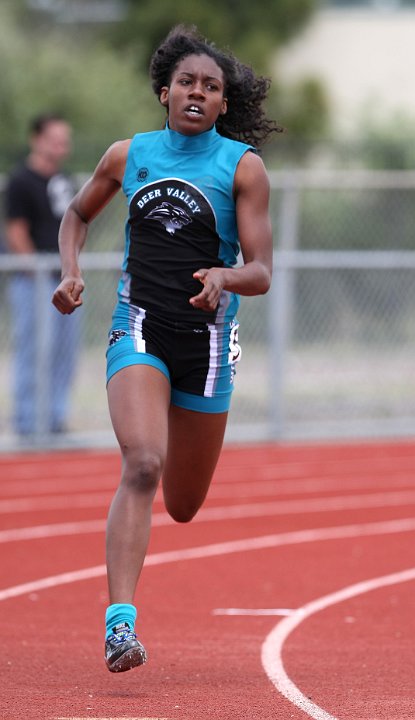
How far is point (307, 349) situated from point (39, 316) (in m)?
3.02

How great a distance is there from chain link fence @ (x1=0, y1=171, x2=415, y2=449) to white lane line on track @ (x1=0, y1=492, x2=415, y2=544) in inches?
123

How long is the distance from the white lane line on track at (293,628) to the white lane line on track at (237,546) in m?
1.18

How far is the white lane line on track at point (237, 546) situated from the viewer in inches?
293

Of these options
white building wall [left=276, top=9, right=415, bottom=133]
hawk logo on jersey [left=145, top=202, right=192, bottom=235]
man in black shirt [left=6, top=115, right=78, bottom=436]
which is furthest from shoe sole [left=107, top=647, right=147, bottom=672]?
white building wall [left=276, top=9, right=415, bottom=133]

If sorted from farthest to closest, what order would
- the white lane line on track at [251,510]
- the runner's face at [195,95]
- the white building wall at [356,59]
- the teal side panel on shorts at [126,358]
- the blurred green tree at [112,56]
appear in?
1. the white building wall at [356,59]
2. the blurred green tree at [112,56]
3. the white lane line on track at [251,510]
4. the runner's face at [195,95]
5. the teal side panel on shorts at [126,358]

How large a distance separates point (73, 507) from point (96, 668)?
4803 mm

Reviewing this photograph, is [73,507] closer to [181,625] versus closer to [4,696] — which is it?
[181,625]

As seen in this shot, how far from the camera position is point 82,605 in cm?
689

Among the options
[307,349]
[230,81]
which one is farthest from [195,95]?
[307,349]

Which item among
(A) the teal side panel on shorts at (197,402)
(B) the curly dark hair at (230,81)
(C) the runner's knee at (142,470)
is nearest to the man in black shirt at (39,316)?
(B) the curly dark hair at (230,81)

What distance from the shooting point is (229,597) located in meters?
7.15

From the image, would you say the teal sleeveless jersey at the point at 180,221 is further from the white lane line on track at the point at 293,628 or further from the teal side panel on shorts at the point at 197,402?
the white lane line on track at the point at 293,628

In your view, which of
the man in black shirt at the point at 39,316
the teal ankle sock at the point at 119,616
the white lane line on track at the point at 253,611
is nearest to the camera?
the teal ankle sock at the point at 119,616

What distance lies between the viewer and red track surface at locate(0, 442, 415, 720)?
197 inches
